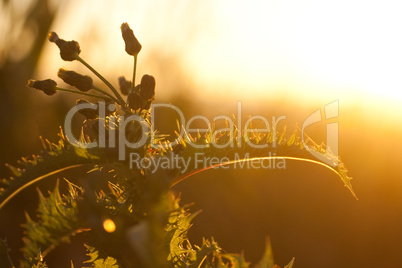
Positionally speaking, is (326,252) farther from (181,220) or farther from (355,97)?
(181,220)

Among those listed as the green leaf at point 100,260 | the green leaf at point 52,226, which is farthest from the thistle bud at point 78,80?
the green leaf at point 100,260

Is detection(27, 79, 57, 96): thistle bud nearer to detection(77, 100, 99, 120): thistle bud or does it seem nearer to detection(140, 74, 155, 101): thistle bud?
detection(77, 100, 99, 120): thistle bud

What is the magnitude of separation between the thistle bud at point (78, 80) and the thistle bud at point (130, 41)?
13 cm

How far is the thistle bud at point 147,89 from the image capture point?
1.18 meters

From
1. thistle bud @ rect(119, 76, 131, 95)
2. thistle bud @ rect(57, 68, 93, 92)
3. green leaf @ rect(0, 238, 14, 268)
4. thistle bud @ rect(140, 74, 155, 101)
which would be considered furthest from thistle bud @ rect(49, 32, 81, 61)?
green leaf @ rect(0, 238, 14, 268)

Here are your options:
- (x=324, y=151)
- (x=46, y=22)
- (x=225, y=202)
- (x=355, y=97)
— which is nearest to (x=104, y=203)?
(x=324, y=151)

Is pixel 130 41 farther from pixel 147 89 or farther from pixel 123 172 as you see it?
pixel 123 172

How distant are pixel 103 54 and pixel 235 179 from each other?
14.9 feet

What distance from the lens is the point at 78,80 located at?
1313 mm

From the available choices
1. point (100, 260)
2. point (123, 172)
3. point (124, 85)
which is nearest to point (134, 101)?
point (123, 172)

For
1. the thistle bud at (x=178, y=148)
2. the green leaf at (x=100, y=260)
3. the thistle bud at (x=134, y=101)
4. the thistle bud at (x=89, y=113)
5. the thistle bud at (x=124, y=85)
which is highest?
the thistle bud at (x=124, y=85)

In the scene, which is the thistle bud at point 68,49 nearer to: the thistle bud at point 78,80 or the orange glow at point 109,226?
the thistle bud at point 78,80

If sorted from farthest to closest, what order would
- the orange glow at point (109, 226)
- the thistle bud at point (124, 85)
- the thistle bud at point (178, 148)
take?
the thistle bud at point (124, 85), the thistle bud at point (178, 148), the orange glow at point (109, 226)

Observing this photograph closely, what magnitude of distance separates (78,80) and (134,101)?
256 millimetres
